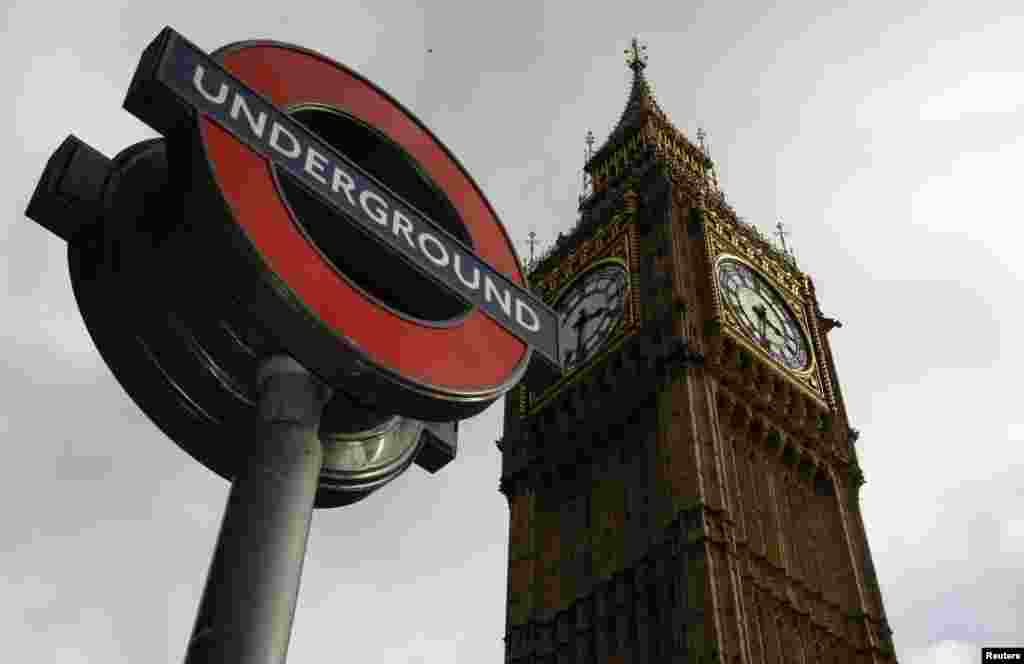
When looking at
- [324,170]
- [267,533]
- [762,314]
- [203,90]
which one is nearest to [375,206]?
[324,170]

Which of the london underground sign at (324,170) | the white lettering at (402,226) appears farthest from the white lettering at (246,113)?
the white lettering at (402,226)

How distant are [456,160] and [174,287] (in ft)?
11.3

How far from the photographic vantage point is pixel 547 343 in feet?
34.8

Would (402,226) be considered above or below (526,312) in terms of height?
above

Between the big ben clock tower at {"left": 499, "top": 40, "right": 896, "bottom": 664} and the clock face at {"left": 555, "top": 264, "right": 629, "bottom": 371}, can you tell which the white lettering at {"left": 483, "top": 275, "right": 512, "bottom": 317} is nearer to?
the big ben clock tower at {"left": 499, "top": 40, "right": 896, "bottom": 664}

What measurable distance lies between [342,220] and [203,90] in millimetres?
1546

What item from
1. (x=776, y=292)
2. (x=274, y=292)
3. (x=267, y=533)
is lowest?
(x=267, y=533)

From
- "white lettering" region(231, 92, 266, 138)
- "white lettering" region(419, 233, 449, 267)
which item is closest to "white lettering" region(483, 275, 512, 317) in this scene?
"white lettering" region(419, 233, 449, 267)

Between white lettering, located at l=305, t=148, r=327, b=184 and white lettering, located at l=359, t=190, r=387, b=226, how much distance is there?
406 millimetres

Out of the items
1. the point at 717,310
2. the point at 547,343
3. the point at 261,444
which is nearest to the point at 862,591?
the point at 717,310

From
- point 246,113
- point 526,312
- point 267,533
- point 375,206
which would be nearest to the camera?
point 267,533

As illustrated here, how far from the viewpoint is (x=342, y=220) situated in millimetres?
9508

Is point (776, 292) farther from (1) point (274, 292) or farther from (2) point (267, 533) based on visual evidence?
(2) point (267, 533)

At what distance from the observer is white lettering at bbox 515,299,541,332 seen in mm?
10484
